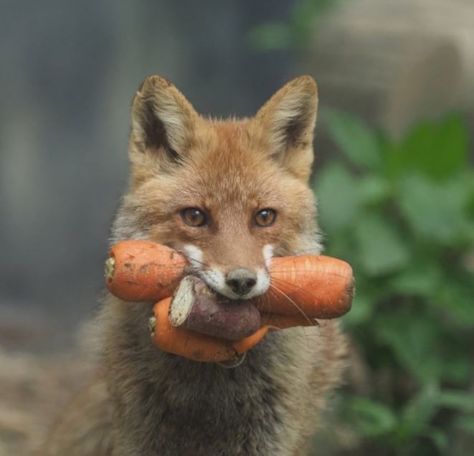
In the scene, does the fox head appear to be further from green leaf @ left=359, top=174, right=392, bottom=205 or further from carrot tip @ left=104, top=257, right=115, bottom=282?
green leaf @ left=359, top=174, right=392, bottom=205

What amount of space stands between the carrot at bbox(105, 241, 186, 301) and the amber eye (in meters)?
0.40

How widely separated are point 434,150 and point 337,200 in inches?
30.4

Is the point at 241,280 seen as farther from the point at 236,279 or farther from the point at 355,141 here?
the point at 355,141

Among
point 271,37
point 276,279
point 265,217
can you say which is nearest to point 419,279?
point 265,217

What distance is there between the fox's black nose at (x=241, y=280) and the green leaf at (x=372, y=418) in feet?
9.63

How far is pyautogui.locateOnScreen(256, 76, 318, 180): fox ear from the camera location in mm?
5395

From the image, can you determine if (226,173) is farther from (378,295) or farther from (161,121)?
(378,295)

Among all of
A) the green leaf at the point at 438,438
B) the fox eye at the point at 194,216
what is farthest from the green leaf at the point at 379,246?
the fox eye at the point at 194,216

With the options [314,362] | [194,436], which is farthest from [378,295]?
[194,436]

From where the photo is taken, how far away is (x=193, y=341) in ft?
16.0

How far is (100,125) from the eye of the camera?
11414mm

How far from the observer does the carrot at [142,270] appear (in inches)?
191

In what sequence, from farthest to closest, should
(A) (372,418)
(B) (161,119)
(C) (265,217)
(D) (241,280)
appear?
(A) (372,418)
(B) (161,119)
(C) (265,217)
(D) (241,280)

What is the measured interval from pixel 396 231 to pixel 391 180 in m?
0.39
